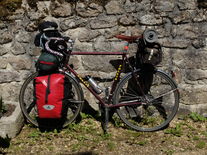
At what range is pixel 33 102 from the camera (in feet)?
14.5

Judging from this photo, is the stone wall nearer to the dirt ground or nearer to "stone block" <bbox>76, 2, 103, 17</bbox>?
"stone block" <bbox>76, 2, 103, 17</bbox>

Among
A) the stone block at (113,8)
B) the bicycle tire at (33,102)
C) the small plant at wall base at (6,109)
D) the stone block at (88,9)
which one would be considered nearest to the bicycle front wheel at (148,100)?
the bicycle tire at (33,102)

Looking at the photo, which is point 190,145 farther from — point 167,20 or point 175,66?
point 167,20

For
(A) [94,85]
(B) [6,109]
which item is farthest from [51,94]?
(B) [6,109]

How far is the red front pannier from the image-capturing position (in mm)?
3764

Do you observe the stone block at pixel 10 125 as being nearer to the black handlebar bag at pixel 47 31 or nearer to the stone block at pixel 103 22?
the black handlebar bag at pixel 47 31

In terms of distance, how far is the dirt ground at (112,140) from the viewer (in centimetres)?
374

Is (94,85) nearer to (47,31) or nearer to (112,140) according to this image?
(112,140)

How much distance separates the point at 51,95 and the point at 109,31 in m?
1.21

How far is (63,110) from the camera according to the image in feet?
12.7

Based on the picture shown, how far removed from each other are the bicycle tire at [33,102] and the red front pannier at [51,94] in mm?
236

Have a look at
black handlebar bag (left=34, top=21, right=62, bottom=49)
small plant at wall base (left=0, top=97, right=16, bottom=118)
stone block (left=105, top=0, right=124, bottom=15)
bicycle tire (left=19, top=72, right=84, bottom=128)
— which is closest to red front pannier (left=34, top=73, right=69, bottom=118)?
bicycle tire (left=19, top=72, right=84, bottom=128)

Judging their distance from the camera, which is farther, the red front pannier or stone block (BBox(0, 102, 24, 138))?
stone block (BBox(0, 102, 24, 138))

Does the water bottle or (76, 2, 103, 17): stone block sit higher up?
(76, 2, 103, 17): stone block
